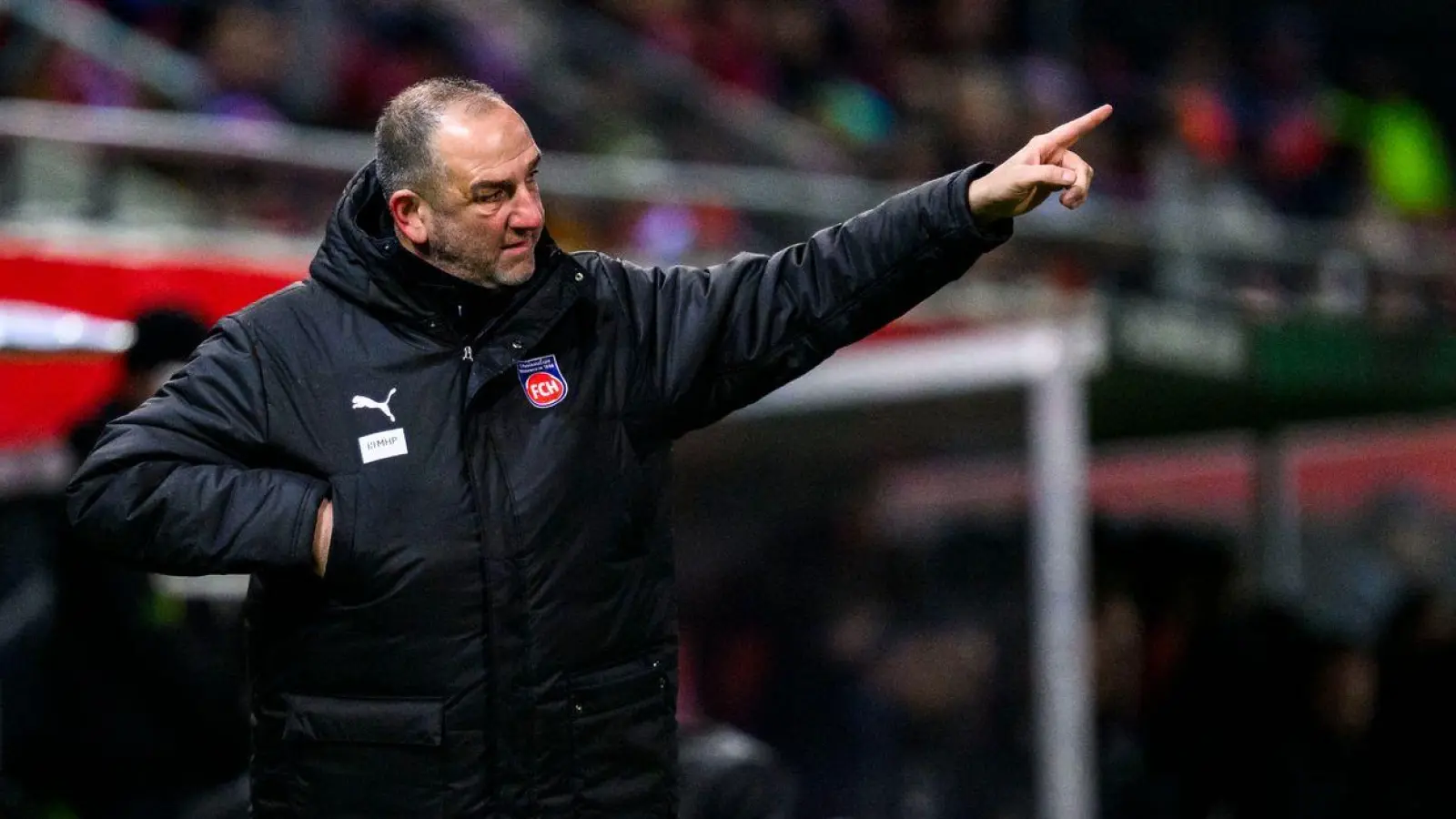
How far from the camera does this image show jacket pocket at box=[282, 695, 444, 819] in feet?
9.76

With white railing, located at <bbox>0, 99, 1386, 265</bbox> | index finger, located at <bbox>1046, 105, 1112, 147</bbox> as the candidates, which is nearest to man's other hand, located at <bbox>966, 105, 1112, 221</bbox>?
index finger, located at <bbox>1046, 105, 1112, 147</bbox>

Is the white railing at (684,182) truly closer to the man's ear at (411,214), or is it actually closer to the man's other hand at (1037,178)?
the man's ear at (411,214)

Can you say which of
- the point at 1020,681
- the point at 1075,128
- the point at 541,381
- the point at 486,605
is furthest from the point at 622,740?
the point at 1020,681

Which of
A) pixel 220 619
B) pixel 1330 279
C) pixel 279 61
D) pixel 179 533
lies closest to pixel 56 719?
pixel 220 619

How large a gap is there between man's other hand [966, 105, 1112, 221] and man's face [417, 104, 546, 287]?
66 centimetres

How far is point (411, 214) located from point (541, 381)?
1.03 ft

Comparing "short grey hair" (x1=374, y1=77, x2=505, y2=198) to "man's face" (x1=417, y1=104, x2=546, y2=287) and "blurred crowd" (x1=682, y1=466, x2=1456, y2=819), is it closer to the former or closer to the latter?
"man's face" (x1=417, y1=104, x2=546, y2=287)

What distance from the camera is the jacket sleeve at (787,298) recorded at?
3156 millimetres

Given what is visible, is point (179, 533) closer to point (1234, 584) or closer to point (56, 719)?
point (56, 719)

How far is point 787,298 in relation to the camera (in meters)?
3.25

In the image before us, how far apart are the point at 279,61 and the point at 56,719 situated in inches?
157

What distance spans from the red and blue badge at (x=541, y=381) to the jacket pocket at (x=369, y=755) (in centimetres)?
→ 47

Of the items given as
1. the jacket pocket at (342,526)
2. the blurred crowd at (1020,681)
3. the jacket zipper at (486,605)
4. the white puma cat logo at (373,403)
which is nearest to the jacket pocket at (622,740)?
the jacket zipper at (486,605)

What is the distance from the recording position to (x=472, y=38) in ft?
32.4
